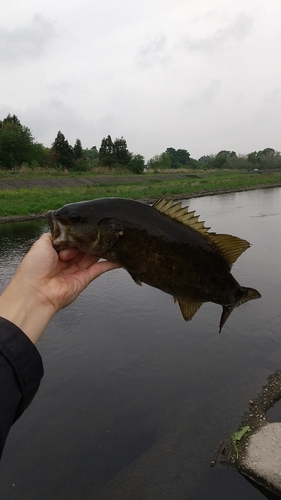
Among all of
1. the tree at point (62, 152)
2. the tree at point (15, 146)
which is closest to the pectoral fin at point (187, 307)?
the tree at point (15, 146)

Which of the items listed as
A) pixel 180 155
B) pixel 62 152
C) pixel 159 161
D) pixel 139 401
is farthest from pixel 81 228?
pixel 180 155

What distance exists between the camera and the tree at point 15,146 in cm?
5878

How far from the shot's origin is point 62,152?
6669cm

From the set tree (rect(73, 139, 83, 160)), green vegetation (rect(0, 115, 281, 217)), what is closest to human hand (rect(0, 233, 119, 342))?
green vegetation (rect(0, 115, 281, 217))

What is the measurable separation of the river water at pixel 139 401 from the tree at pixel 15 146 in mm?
53910

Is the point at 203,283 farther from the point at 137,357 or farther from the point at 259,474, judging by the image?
the point at 137,357

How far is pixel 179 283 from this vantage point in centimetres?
311

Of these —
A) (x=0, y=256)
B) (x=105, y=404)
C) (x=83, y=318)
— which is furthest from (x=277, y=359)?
(x=0, y=256)

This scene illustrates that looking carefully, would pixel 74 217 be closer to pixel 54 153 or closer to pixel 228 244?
pixel 228 244

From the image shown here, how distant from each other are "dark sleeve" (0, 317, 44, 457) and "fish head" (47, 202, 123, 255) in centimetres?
93

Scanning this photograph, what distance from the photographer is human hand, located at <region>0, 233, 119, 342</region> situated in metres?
2.36

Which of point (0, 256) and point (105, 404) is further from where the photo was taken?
point (0, 256)

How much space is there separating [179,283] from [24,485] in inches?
164

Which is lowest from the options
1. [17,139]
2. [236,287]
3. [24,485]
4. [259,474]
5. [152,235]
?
[24,485]
